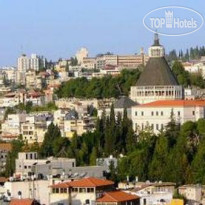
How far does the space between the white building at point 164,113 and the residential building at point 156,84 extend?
11.8ft

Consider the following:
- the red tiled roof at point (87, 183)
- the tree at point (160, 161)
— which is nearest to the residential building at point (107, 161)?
the tree at point (160, 161)

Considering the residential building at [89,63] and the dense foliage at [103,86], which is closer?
the dense foliage at [103,86]

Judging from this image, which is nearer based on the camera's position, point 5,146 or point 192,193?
point 192,193

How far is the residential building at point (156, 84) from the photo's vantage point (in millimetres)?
49531

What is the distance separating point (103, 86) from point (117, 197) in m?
34.5

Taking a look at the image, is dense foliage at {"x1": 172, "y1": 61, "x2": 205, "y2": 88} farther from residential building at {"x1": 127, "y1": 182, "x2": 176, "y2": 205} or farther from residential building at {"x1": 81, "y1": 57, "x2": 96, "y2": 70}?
residential building at {"x1": 81, "y1": 57, "x2": 96, "y2": 70}

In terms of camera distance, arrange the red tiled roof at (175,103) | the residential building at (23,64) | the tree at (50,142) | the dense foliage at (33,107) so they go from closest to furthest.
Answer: the tree at (50,142), the red tiled roof at (175,103), the dense foliage at (33,107), the residential building at (23,64)

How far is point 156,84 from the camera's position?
49.6 meters

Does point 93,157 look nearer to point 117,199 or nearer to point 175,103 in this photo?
point 175,103

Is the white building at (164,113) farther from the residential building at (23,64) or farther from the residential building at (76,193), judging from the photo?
the residential building at (23,64)

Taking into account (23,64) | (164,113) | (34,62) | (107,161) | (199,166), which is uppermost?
(34,62)

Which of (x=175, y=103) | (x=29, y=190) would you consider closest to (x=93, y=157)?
(x=175, y=103)

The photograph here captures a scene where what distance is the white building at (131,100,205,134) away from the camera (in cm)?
4478

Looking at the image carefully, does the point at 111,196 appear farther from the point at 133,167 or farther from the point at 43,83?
the point at 43,83
